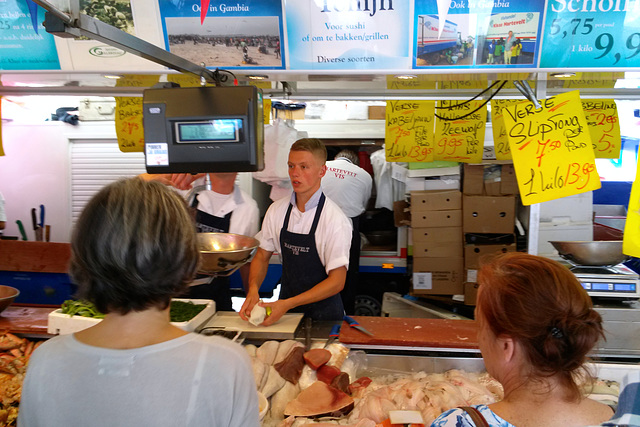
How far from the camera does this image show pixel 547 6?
2.33 meters

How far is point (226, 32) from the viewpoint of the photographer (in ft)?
8.20

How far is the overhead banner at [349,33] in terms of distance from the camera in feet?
7.87

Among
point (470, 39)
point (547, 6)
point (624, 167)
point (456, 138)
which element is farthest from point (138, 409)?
point (624, 167)

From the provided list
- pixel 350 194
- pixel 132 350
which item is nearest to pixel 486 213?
pixel 350 194

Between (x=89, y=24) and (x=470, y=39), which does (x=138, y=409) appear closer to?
(x=89, y=24)

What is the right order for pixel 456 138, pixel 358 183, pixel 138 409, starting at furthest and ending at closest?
pixel 358 183 → pixel 456 138 → pixel 138 409

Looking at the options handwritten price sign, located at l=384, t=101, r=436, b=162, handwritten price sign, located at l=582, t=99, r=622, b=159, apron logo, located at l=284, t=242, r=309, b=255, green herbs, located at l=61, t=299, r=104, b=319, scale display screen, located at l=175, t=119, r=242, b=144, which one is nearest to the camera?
scale display screen, located at l=175, t=119, r=242, b=144

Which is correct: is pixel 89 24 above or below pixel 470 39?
below

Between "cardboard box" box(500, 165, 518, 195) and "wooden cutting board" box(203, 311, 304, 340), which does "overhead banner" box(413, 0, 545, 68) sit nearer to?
"wooden cutting board" box(203, 311, 304, 340)

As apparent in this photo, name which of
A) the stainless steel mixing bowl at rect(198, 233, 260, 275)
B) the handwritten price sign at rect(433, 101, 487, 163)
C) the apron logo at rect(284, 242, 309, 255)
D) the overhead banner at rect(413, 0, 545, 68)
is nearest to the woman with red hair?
the stainless steel mixing bowl at rect(198, 233, 260, 275)

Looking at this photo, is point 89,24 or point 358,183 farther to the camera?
point 358,183

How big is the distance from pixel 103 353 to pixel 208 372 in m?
0.24

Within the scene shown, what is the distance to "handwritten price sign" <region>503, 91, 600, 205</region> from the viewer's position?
2547 mm

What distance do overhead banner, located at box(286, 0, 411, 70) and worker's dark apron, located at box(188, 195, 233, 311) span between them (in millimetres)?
1701
